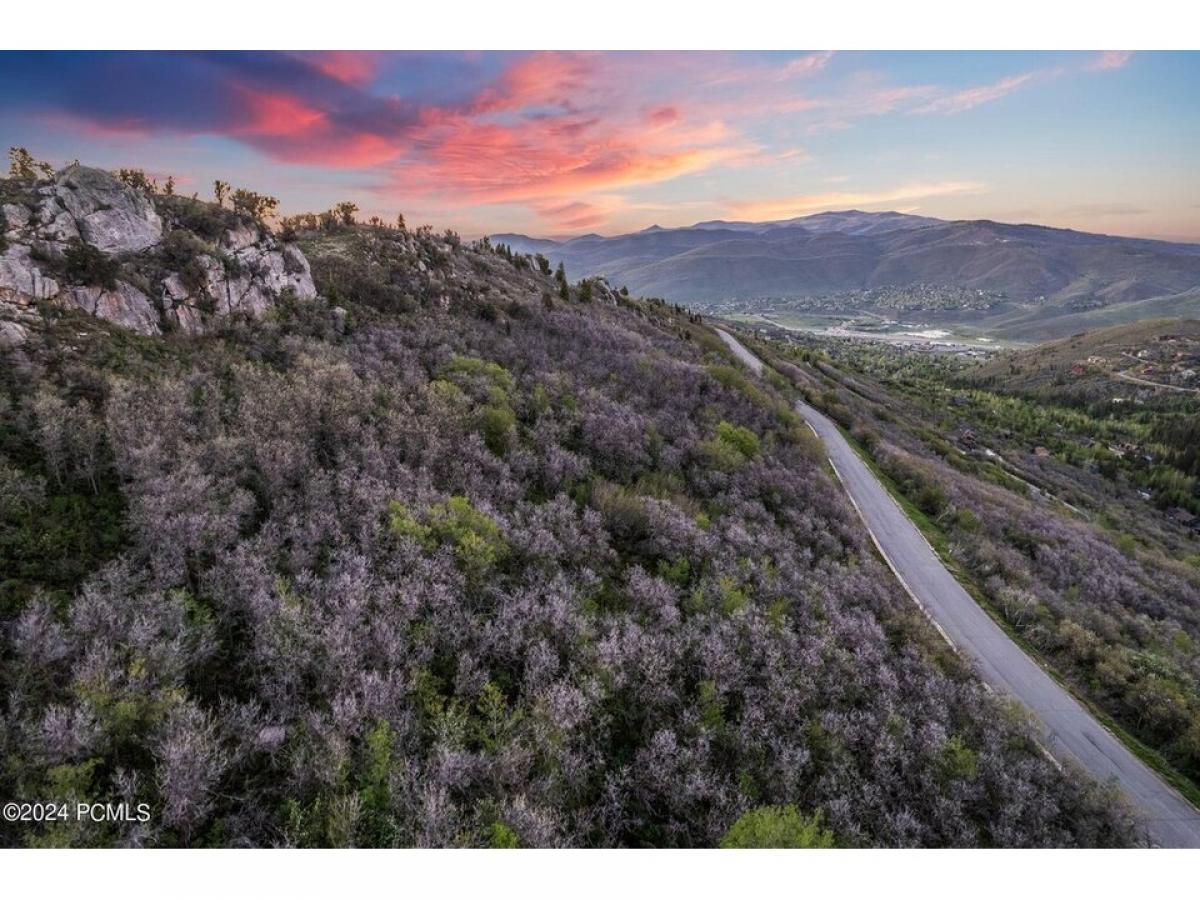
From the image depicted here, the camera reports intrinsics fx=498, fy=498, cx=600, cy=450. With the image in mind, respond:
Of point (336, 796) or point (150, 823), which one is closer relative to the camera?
point (150, 823)

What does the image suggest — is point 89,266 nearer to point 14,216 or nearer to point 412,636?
point 14,216

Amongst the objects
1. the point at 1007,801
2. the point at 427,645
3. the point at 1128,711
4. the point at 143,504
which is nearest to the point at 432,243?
the point at 143,504

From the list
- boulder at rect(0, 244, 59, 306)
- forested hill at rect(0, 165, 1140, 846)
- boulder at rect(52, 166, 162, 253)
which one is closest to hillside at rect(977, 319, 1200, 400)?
forested hill at rect(0, 165, 1140, 846)

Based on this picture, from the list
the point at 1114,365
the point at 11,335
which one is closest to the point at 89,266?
the point at 11,335

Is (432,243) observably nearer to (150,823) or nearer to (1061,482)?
(150,823)

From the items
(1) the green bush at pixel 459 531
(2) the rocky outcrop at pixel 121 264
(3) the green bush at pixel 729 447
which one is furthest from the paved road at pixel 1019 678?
(2) the rocky outcrop at pixel 121 264

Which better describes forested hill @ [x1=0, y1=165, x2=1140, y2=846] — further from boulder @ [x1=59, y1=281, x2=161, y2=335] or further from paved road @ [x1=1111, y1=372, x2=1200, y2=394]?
paved road @ [x1=1111, y1=372, x2=1200, y2=394]
